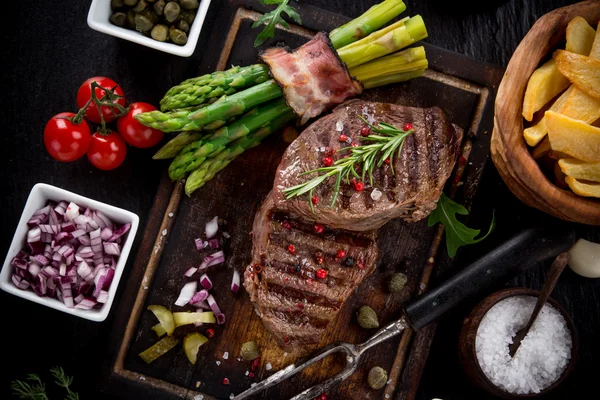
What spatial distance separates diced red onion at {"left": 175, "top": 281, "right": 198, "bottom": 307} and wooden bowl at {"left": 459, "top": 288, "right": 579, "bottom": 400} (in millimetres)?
2182

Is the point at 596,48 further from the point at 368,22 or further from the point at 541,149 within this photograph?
the point at 368,22

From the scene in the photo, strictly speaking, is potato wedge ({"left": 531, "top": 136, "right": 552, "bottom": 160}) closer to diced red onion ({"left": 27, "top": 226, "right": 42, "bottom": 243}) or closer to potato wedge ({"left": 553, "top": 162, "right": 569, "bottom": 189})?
potato wedge ({"left": 553, "top": 162, "right": 569, "bottom": 189})

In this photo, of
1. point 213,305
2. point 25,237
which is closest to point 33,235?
point 25,237

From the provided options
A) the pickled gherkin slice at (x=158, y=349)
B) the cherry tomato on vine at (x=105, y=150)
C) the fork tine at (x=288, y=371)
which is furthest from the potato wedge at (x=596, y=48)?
the pickled gherkin slice at (x=158, y=349)

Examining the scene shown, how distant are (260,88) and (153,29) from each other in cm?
97

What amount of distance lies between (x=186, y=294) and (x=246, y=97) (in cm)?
165

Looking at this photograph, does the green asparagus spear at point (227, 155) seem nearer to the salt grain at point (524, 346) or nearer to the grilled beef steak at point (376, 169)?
the grilled beef steak at point (376, 169)

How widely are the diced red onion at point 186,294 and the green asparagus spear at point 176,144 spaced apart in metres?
1.05

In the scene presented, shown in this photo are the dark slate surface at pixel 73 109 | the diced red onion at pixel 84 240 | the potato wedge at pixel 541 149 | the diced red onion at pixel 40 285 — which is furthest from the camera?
the dark slate surface at pixel 73 109

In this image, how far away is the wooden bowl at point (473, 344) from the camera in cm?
462

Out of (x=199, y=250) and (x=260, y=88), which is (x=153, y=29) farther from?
(x=199, y=250)

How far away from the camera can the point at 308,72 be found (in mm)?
4547


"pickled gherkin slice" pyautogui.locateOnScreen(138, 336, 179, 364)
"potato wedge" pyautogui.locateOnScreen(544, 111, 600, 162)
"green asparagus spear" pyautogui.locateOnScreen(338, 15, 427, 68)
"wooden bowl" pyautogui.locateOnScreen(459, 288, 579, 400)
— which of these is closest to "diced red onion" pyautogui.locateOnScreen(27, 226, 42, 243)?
"pickled gherkin slice" pyautogui.locateOnScreen(138, 336, 179, 364)

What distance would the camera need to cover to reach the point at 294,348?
473cm
